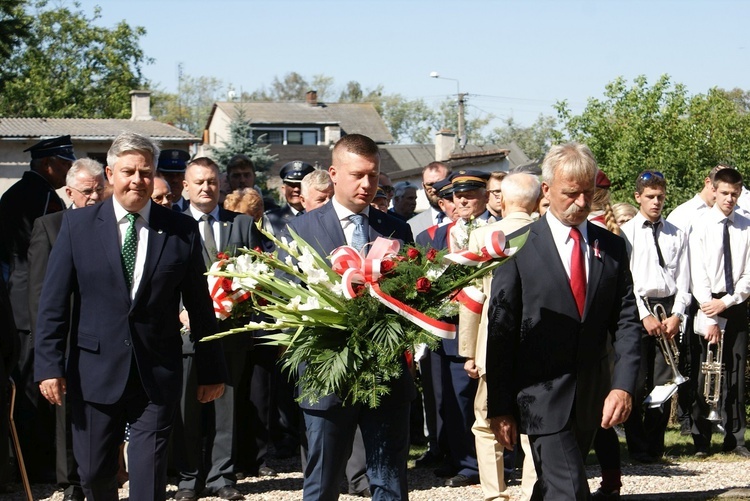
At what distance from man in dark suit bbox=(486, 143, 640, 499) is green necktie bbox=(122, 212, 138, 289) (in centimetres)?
203

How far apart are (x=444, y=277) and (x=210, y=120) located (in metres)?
74.9

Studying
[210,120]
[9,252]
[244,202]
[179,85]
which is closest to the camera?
[9,252]

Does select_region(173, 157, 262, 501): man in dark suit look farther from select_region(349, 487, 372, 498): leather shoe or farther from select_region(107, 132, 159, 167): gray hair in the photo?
select_region(107, 132, 159, 167): gray hair

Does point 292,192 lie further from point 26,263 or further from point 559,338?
point 559,338

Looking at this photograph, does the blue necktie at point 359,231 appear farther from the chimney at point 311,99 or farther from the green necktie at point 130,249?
the chimney at point 311,99

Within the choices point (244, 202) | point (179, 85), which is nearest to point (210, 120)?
point (179, 85)

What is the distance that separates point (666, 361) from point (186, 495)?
4409 millimetres

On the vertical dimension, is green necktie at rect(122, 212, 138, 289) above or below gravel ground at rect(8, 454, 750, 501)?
above

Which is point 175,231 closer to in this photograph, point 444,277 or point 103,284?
point 103,284

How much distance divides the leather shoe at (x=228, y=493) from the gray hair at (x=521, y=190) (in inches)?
124

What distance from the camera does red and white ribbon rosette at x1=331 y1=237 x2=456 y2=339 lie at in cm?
519

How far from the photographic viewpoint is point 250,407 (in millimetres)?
9180

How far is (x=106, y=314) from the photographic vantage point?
19.1ft

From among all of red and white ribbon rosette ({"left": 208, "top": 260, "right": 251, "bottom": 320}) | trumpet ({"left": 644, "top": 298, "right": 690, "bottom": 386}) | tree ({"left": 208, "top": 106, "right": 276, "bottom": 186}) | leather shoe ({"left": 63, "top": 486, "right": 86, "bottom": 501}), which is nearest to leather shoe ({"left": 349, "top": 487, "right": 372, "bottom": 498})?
red and white ribbon rosette ({"left": 208, "top": 260, "right": 251, "bottom": 320})
